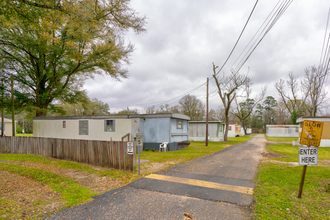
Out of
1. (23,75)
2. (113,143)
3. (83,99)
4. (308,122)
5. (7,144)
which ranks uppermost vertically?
(23,75)

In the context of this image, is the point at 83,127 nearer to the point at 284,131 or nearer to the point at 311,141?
the point at 311,141

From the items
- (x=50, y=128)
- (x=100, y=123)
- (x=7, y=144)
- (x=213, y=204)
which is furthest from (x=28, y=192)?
(x=50, y=128)

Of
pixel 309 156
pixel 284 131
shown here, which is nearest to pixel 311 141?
pixel 309 156

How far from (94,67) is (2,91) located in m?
7.67

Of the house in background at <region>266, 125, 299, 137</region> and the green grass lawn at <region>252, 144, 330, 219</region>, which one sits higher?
the green grass lawn at <region>252, 144, 330, 219</region>

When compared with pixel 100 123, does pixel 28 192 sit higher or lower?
lower

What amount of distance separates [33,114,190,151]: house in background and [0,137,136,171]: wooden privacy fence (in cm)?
306

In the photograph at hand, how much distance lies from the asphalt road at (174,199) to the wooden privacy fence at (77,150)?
68.0 inches

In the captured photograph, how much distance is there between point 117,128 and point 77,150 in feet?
13.5

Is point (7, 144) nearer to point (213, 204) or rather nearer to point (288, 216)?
Answer: point (213, 204)

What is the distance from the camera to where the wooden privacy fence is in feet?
24.8

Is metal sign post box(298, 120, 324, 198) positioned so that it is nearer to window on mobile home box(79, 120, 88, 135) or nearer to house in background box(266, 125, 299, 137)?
window on mobile home box(79, 120, 88, 135)

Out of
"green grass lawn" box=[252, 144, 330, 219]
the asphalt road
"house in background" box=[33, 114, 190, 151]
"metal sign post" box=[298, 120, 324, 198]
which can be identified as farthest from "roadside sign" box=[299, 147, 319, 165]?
"house in background" box=[33, 114, 190, 151]

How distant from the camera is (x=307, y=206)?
4176 mm
